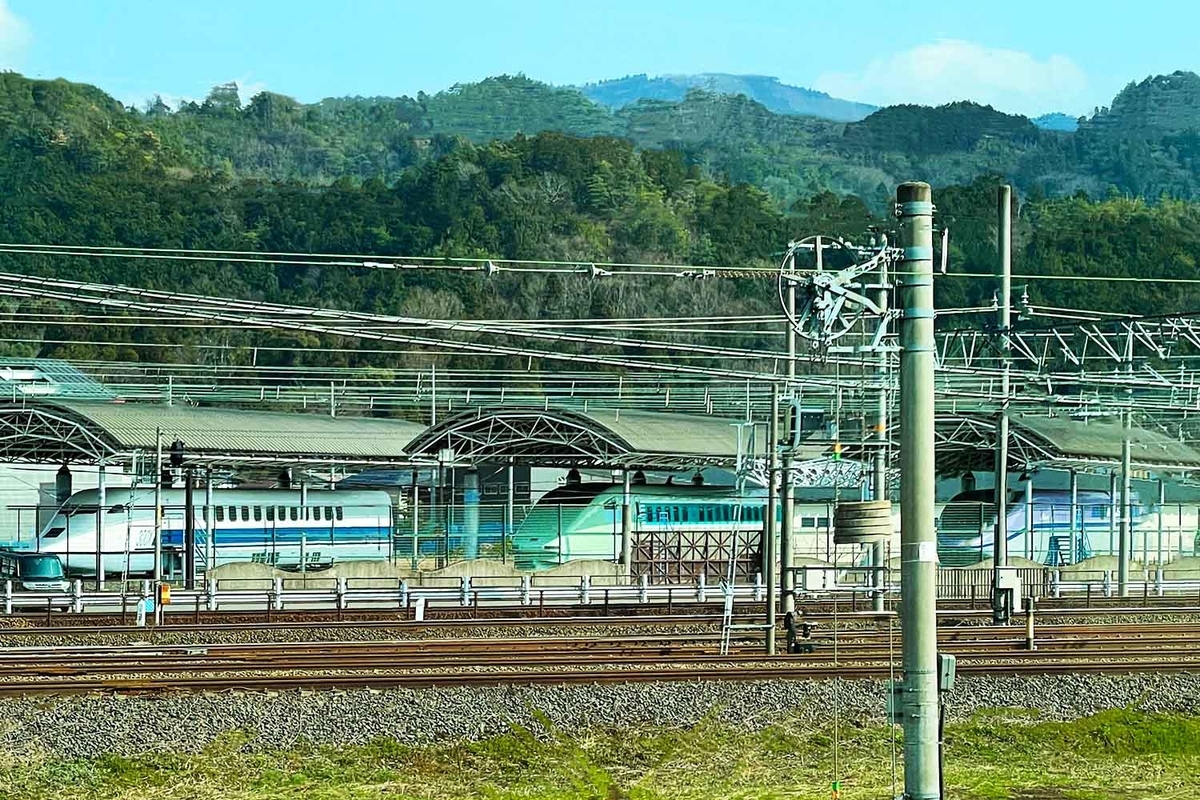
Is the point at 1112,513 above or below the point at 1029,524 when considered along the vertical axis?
above

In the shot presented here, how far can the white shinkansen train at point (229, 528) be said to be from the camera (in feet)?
153

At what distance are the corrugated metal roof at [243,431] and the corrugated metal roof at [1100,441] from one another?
18.2 m

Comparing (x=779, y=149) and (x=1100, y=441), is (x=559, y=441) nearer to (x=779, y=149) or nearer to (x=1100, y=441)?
(x=1100, y=441)

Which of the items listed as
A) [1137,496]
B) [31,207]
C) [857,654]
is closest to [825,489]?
[1137,496]

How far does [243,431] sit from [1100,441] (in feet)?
83.5

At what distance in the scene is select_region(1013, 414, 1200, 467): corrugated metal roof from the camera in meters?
47.3

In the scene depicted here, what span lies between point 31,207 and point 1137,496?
58.7 m

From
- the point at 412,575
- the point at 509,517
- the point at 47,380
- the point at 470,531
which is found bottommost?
the point at 412,575

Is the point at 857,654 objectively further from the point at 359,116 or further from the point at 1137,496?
the point at 359,116

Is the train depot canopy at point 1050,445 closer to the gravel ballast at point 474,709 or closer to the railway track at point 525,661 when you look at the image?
the railway track at point 525,661

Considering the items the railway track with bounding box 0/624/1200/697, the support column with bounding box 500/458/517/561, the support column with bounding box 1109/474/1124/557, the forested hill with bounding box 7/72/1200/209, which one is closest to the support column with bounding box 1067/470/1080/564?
the support column with bounding box 1109/474/1124/557

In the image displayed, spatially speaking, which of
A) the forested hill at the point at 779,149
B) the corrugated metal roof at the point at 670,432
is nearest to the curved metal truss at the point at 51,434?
the corrugated metal roof at the point at 670,432

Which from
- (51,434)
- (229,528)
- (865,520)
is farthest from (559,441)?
(865,520)

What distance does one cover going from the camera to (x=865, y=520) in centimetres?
1251
